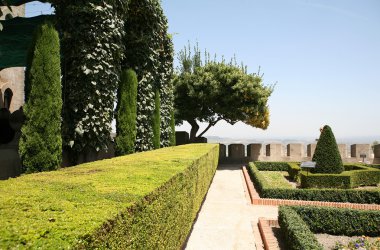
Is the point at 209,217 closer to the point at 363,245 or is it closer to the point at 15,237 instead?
the point at 363,245

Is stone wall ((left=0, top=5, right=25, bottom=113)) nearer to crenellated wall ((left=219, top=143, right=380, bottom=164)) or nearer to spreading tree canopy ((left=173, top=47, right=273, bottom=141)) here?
spreading tree canopy ((left=173, top=47, right=273, bottom=141))

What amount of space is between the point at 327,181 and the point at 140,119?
831cm

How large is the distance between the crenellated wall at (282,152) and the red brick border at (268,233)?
17638mm

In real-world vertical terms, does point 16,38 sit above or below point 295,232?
above

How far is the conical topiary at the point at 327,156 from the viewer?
527 inches

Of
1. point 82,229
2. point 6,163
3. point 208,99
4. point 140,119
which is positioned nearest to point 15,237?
point 82,229

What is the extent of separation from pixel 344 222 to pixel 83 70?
826 cm

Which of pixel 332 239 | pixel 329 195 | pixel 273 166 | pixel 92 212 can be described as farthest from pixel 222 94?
pixel 92 212

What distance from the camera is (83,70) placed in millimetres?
9242

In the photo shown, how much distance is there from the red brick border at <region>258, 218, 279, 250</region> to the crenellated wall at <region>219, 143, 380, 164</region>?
1764 cm

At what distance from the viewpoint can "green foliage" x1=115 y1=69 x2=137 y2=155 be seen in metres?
11.9

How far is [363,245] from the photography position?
20.9 feet

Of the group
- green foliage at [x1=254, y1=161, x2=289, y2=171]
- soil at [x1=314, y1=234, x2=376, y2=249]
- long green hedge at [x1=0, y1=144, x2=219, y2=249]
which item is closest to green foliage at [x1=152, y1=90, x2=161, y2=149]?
green foliage at [x1=254, y1=161, x2=289, y2=171]

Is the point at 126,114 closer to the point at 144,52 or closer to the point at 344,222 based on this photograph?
the point at 144,52
